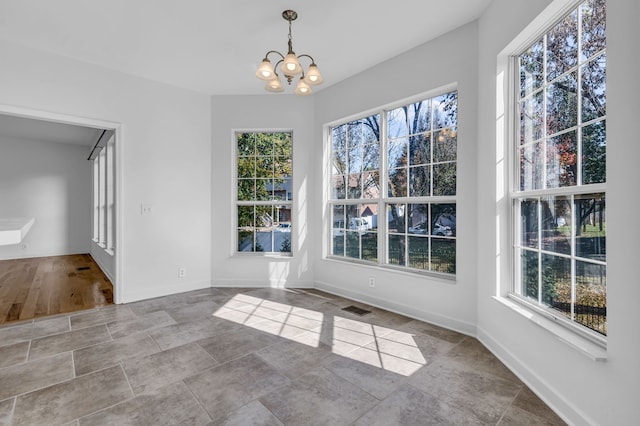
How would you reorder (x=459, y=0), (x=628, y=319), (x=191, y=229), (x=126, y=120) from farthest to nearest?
(x=191, y=229) → (x=126, y=120) → (x=459, y=0) → (x=628, y=319)

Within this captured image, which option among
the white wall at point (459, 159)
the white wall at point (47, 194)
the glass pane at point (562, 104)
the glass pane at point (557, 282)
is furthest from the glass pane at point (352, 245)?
the white wall at point (47, 194)

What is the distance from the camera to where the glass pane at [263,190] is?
479 cm

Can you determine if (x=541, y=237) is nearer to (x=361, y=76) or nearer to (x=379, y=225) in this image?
(x=379, y=225)

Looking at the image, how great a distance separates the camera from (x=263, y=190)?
480 cm

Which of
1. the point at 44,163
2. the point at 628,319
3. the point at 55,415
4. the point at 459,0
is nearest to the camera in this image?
the point at 628,319

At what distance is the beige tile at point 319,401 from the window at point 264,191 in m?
2.75

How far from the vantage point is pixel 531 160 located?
2.39m

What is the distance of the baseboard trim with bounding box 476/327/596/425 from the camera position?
5.75 feet

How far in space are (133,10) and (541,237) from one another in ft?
12.5

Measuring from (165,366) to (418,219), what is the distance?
2.73 m

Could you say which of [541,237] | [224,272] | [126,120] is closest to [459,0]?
[541,237]

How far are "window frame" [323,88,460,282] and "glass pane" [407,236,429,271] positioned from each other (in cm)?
5

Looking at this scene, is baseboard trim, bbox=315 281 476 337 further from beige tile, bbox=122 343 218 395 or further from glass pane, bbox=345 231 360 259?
beige tile, bbox=122 343 218 395

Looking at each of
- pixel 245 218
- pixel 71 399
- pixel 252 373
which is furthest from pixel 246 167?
pixel 71 399
